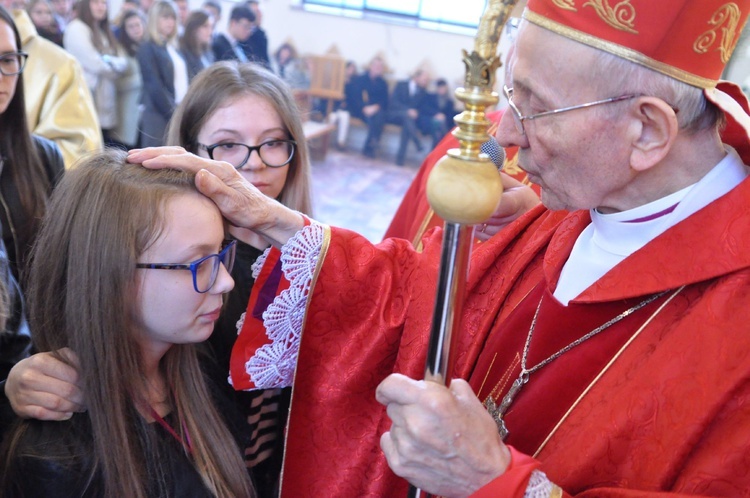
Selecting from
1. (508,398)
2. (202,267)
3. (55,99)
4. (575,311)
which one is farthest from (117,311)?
(55,99)

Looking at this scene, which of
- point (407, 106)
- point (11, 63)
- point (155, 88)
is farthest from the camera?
point (407, 106)

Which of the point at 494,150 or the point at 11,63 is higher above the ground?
the point at 494,150

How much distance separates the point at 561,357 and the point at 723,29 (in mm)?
690

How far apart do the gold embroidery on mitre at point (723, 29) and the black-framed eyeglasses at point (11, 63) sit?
1.94 meters

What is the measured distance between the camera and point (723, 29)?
1.38 meters

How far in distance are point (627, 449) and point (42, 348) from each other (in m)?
1.15

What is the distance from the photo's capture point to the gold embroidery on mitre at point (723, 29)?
134cm

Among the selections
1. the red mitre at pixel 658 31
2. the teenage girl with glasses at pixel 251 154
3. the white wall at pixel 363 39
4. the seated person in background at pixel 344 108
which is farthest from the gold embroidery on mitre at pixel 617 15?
the white wall at pixel 363 39

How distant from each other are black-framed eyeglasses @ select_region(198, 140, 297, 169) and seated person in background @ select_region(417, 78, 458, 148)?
9680 millimetres

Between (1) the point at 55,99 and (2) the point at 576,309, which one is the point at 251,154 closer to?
(2) the point at 576,309

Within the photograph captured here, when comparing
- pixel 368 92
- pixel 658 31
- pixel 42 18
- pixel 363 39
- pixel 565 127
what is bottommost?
pixel 368 92

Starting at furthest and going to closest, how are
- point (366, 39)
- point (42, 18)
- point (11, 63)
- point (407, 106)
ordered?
point (366, 39) < point (407, 106) < point (42, 18) < point (11, 63)

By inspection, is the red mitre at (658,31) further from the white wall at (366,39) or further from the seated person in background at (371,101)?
the white wall at (366,39)

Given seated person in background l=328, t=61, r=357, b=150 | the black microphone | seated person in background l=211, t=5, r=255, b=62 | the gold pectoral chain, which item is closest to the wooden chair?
seated person in background l=328, t=61, r=357, b=150
